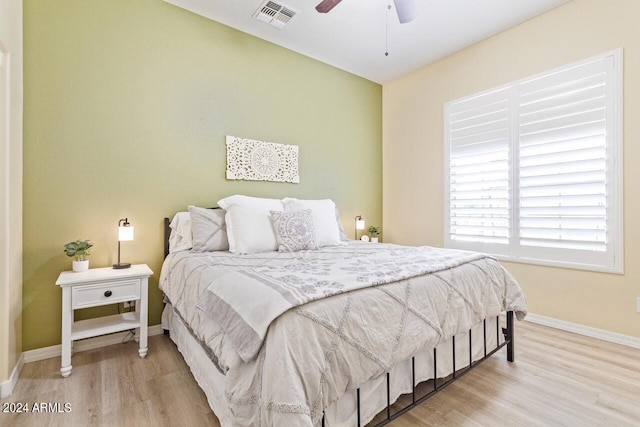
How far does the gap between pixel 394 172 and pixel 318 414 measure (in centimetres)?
363

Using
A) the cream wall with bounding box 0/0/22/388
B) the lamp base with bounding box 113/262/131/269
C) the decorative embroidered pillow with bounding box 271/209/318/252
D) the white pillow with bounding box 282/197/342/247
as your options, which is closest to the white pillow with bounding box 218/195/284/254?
the decorative embroidered pillow with bounding box 271/209/318/252

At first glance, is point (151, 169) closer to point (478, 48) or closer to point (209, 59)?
point (209, 59)

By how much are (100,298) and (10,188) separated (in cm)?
85

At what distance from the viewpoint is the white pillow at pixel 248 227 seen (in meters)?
2.42

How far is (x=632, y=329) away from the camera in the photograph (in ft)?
7.79

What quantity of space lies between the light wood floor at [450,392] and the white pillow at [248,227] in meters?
0.93

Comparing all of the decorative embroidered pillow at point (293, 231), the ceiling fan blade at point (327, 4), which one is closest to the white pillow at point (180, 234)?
the decorative embroidered pillow at point (293, 231)

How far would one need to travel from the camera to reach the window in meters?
2.48

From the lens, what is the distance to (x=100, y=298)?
2.01 meters

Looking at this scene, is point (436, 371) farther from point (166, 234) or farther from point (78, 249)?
point (78, 249)

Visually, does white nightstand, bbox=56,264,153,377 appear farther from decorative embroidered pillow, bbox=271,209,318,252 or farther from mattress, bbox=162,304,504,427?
decorative embroidered pillow, bbox=271,209,318,252

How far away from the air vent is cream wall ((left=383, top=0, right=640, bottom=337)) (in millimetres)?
1958

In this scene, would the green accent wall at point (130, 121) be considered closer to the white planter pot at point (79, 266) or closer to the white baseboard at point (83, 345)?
the white baseboard at point (83, 345)

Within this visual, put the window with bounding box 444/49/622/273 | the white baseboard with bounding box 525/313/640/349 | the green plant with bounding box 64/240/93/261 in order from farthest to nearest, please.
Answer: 1. the window with bounding box 444/49/622/273
2. the white baseboard with bounding box 525/313/640/349
3. the green plant with bounding box 64/240/93/261
